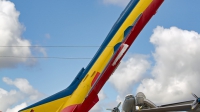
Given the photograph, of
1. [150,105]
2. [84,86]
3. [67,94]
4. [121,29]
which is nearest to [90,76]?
[84,86]

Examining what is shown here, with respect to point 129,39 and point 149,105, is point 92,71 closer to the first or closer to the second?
point 129,39


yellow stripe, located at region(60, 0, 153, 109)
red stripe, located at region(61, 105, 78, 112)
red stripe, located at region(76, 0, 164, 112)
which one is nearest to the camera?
red stripe, located at region(76, 0, 164, 112)

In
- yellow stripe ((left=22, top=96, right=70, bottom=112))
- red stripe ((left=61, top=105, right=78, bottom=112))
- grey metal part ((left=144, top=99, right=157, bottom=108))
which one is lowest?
red stripe ((left=61, top=105, right=78, bottom=112))

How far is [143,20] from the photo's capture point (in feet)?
67.5

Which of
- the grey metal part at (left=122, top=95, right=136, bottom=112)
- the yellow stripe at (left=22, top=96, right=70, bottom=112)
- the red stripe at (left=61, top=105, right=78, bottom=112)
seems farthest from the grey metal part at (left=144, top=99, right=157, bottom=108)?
the yellow stripe at (left=22, top=96, right=70, bottom=112)

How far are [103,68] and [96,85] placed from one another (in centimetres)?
112

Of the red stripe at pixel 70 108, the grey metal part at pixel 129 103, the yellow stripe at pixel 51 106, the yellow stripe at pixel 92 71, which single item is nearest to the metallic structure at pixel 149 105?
the grey metal part at pixel 129 103

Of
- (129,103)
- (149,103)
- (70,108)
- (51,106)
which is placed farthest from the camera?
(149,103)

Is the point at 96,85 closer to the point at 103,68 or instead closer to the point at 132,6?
the point at 103,68

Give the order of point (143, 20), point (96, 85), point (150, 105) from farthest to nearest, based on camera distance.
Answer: point (150, 105) < point (143, 20) < point (96, 85)

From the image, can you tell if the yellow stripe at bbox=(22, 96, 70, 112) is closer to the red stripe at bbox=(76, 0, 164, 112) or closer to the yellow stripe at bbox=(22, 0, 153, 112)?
the yellow stripe at bbox=(22, 0, 153, 112)

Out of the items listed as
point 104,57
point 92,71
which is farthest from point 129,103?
point 104,57

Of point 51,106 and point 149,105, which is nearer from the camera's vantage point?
point 51,106

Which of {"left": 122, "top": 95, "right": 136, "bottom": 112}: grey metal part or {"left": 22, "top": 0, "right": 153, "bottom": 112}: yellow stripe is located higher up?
{"left": 22, "top": 0, "right": 153, "bottom": 112}: yellow stripe
